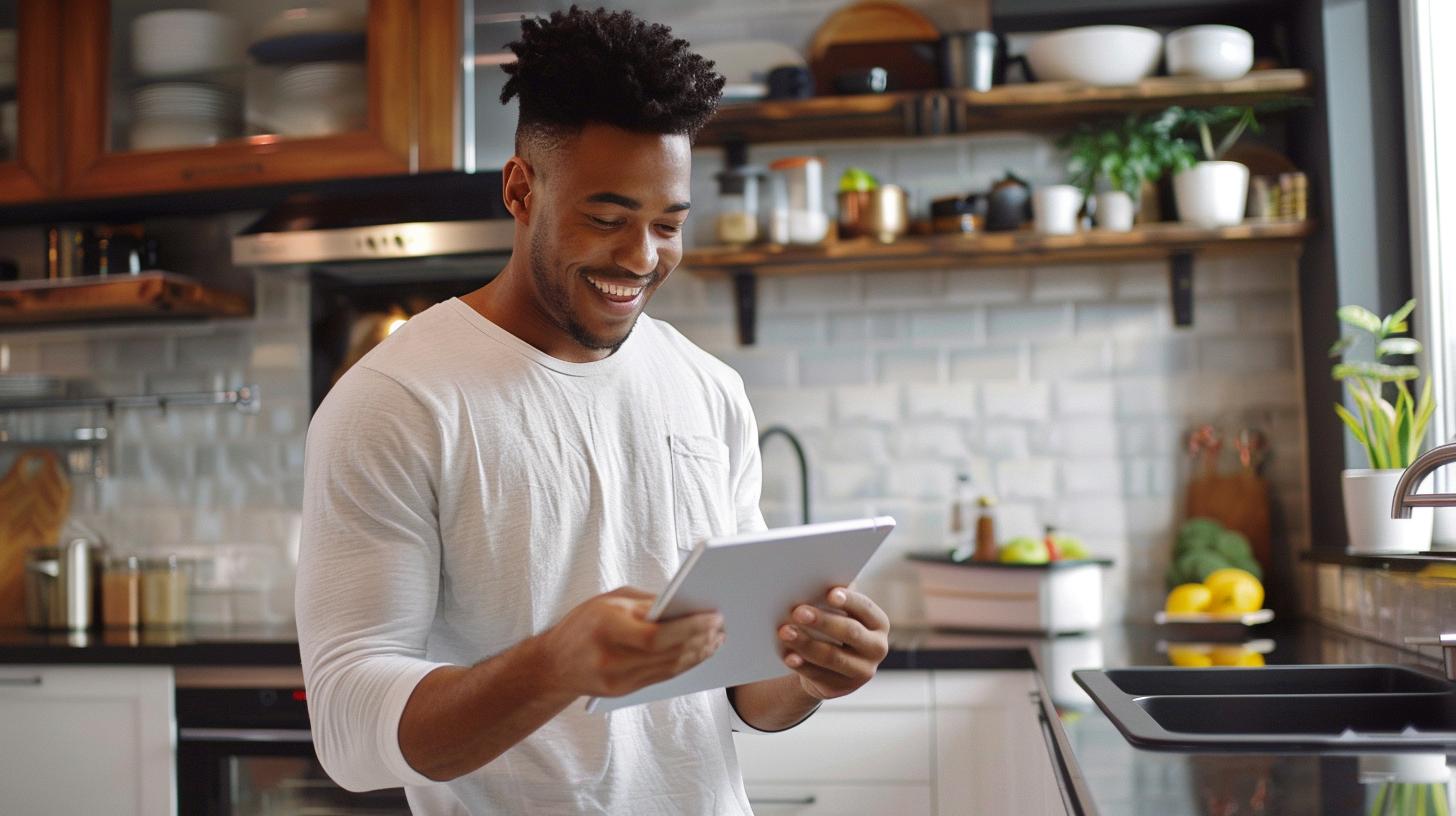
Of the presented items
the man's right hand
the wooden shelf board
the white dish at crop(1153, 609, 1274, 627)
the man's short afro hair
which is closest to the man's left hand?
the man's right hand

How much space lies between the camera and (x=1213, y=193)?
2668 mm

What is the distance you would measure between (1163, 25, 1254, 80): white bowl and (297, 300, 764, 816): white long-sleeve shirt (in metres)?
1.73

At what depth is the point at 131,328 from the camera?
3344 millimetres

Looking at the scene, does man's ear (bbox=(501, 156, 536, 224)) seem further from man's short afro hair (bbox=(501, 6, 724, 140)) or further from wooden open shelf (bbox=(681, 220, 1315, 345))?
wooden open shelf (bbox=(681, 220, 1315, 345))

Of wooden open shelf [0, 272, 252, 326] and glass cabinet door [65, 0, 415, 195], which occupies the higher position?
glass cabinet door [65, 0, 415, 195]

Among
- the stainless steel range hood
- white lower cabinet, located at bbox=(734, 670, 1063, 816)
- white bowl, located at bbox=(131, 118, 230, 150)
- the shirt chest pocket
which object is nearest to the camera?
the shirt chest pocket

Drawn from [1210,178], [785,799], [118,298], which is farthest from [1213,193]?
[118,298]

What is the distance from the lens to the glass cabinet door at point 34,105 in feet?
10.3

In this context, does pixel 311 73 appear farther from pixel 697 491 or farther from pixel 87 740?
pixel 697 491

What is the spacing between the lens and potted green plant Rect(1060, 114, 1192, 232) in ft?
8.96

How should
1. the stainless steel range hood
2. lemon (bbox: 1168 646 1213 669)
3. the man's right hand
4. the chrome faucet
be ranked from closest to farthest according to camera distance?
the man's right hand < the chrome faucet < lemon (bbox: 1168 646 1213 669) < the stainless steel range hood

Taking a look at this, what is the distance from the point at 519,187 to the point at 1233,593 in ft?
5.85

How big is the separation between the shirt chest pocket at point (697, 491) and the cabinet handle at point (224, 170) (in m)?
1.95

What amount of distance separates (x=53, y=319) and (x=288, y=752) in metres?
1.40
